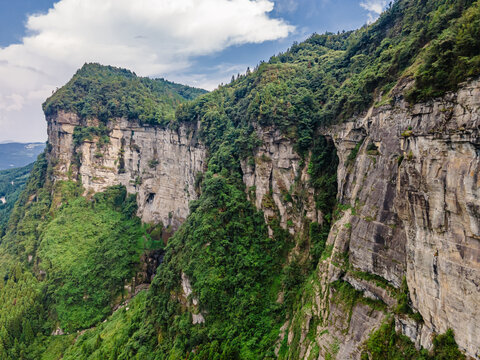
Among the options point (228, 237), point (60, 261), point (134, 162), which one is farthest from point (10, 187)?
point (228, 237)

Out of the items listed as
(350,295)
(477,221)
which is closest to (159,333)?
(350,295)

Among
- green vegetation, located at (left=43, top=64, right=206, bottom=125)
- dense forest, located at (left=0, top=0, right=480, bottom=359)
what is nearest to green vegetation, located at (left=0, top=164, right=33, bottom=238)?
dense forest, located at (left=0, top=0, right=480, bottom=359)

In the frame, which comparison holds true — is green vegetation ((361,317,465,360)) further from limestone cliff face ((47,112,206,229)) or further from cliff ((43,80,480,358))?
limestone cliff face ((47,112,206,229))

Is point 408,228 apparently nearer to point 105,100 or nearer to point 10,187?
point 105,100

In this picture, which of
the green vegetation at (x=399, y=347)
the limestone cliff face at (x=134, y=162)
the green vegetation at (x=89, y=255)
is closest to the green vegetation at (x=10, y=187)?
the limestone cliff face at (x=134, y=162)

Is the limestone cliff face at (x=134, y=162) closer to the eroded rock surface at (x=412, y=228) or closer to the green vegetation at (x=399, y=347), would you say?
the eroded rock surface at (x=412, y=228)
